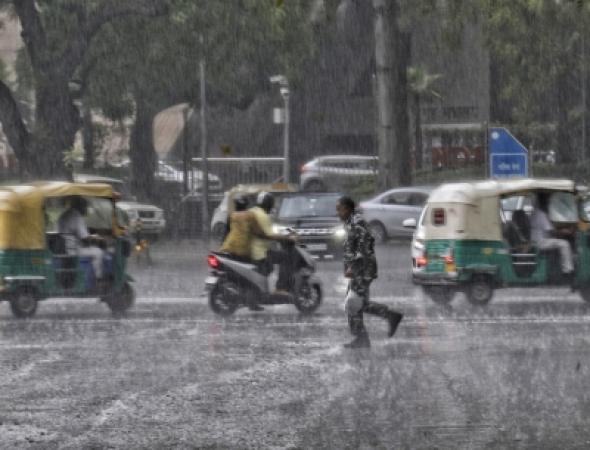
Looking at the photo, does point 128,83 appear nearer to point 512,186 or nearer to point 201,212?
point 201,212

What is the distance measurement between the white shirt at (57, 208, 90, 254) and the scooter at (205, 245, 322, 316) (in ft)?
6.26

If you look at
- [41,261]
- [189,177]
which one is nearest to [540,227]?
[41,261]

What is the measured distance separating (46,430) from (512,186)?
1201 centimetres

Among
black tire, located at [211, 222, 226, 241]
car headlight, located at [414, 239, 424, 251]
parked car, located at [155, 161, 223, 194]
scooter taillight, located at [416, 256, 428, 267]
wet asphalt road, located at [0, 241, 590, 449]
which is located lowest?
wet asphalt road, located at [0, 241, 590, 449]

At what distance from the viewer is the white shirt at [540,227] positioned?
72.6ft

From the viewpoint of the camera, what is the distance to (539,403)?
40.8 ft

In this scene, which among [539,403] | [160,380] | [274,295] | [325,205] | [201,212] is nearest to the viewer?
[539,403]

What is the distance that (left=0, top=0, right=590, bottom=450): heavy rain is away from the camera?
12133mm

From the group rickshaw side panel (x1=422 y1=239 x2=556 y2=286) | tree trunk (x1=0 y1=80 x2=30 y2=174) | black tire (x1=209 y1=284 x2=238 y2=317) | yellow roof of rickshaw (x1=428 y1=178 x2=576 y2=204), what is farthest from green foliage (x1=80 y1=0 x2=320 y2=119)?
black tire (x1=209 y1=284 x2=238 y2=317)

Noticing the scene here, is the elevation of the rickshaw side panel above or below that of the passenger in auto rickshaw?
below

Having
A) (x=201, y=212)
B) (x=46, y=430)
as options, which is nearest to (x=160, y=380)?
(x=46, y=430)

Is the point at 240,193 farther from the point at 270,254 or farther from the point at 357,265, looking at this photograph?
the point at 357,265

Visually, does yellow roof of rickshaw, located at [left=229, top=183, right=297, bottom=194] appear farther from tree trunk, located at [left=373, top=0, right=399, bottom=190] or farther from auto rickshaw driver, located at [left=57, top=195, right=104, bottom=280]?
auto rickshaw driver, located at [left=57, top=195, right=104, bottom=280]

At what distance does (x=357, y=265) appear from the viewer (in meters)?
16.9
